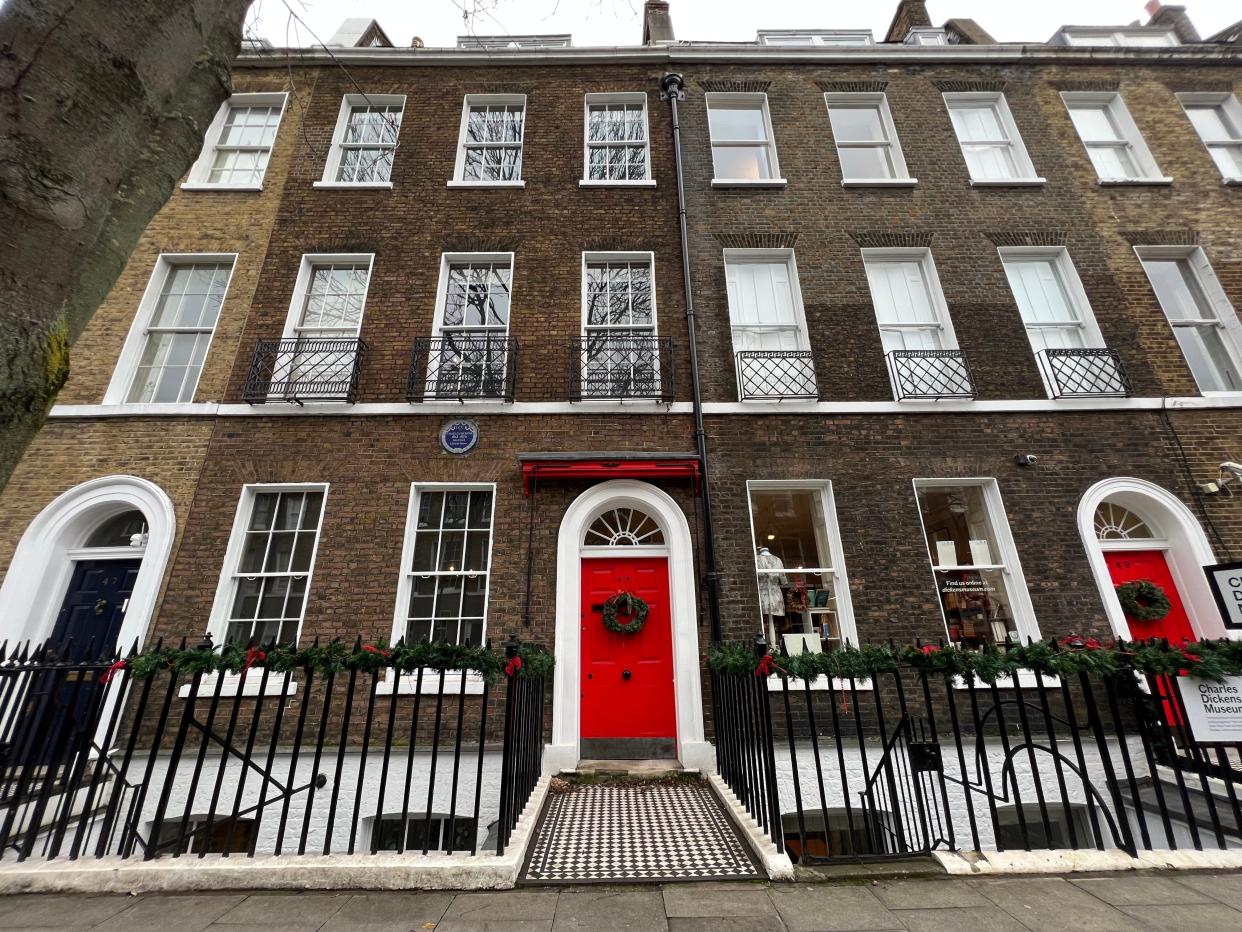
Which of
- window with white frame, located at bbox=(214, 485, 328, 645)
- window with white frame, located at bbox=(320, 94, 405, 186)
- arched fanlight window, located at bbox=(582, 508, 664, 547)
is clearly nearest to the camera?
window with white frame, located at bbox=(214, 485, 328, 645)

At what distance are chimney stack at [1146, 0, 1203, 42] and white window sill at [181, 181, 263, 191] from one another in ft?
63.2

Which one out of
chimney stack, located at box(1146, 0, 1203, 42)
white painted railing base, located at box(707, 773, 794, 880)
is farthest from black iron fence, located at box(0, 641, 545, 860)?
chimney stack, located at box(1146, 0, 1203, 42)

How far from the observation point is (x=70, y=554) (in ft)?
22.4

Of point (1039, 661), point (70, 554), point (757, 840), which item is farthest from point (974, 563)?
point (70, 554)

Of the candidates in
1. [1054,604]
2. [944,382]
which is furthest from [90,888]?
[944,382]

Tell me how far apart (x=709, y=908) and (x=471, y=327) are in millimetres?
7593

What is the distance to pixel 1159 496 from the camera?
707cm

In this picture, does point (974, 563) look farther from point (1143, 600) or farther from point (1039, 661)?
point (1039, 661)

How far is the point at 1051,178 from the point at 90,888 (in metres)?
14.8

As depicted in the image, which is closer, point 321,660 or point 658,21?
point 321,660

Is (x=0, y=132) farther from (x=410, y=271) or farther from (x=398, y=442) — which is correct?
(x=410, y=271)

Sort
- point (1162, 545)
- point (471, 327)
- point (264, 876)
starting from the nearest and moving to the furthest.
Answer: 1. point (264, 876)
2. point (1162, 545)
3. point (471, 327)

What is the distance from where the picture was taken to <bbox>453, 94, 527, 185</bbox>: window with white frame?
9320 millimetres

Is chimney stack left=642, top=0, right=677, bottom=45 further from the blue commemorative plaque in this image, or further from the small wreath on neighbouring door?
the small wreath on neighbouring door
